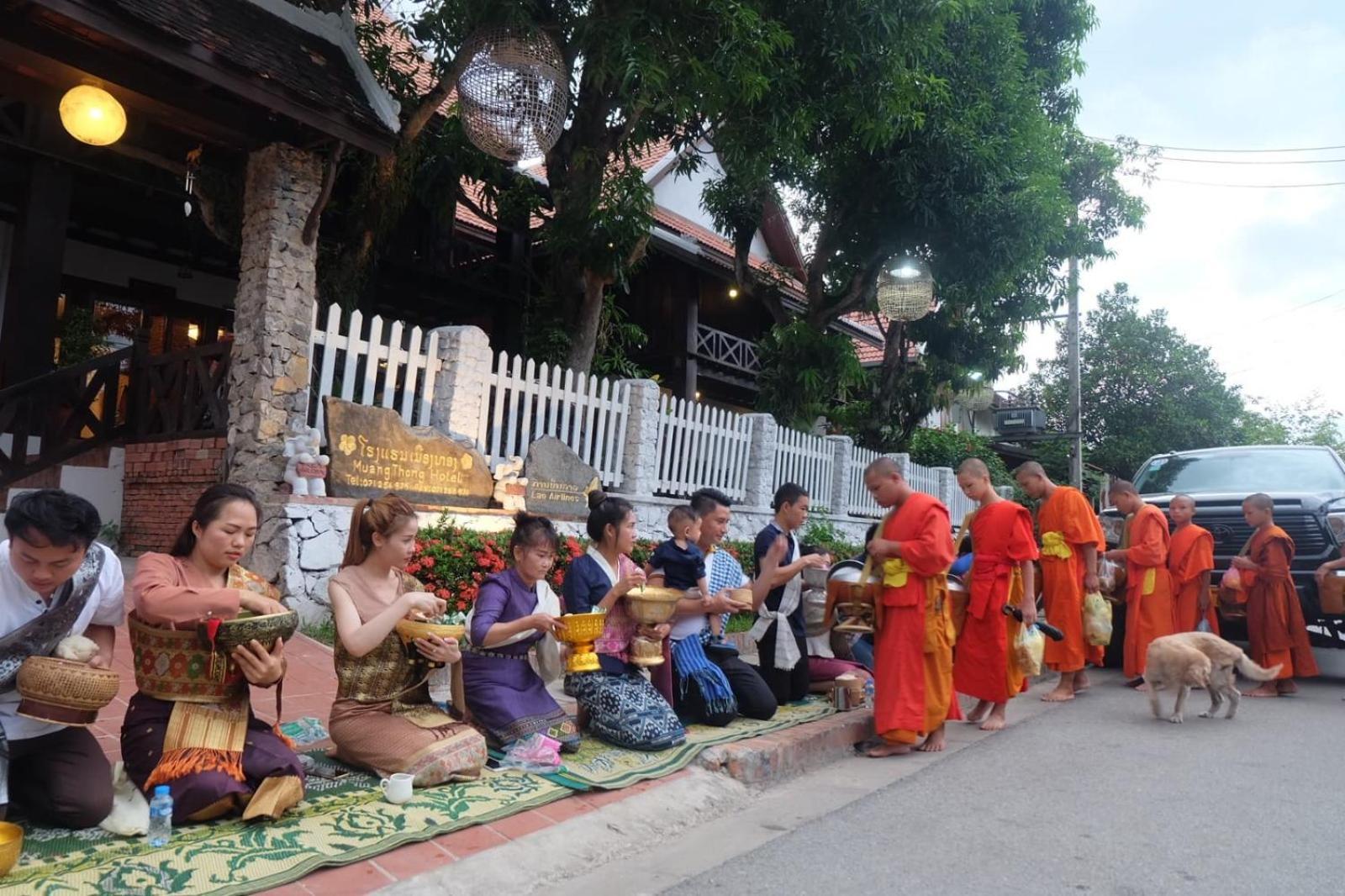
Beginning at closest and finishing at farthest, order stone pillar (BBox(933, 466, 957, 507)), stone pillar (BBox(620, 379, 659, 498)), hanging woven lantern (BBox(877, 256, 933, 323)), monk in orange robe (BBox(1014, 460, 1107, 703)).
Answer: monk in orange robe (BBox(1014, 460, 1107, 703)) → stone pillar (BBox(620, 379, 659, 498)) → hanging woven lantern (BBox(877, 256, 933, 323)) → stone pillar (BBox(933, 466, 957, 507))

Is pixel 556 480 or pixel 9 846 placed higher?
pixel 556 480

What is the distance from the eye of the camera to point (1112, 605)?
335 inches

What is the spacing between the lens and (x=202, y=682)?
3.19m

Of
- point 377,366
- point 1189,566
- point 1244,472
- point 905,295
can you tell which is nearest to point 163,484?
point 377,366

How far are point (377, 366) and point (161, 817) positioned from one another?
17.0ft

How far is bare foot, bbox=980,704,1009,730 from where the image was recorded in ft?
19.3

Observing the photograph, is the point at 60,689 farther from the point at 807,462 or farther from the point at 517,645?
the point at 807,462

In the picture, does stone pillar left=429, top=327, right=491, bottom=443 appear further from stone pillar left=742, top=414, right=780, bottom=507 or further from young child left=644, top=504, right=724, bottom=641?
stone pillar left=742, top=414, right=780, bottom=507

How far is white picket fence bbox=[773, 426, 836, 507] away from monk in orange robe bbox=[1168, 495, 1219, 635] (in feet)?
17.0

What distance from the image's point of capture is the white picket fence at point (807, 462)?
41.0ft

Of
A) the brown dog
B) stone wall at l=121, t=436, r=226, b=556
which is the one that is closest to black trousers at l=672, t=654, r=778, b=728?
the brown dog

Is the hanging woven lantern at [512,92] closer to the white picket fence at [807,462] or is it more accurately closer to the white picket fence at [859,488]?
the white picket fence at [807,462]

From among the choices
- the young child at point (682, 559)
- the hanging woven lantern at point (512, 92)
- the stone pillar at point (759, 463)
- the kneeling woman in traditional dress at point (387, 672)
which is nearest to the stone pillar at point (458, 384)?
the hanging woven lantern at point (512, 92)

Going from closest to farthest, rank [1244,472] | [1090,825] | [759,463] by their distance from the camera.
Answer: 1. [1090,825]
2. [1244,472]
3. [759,463]
